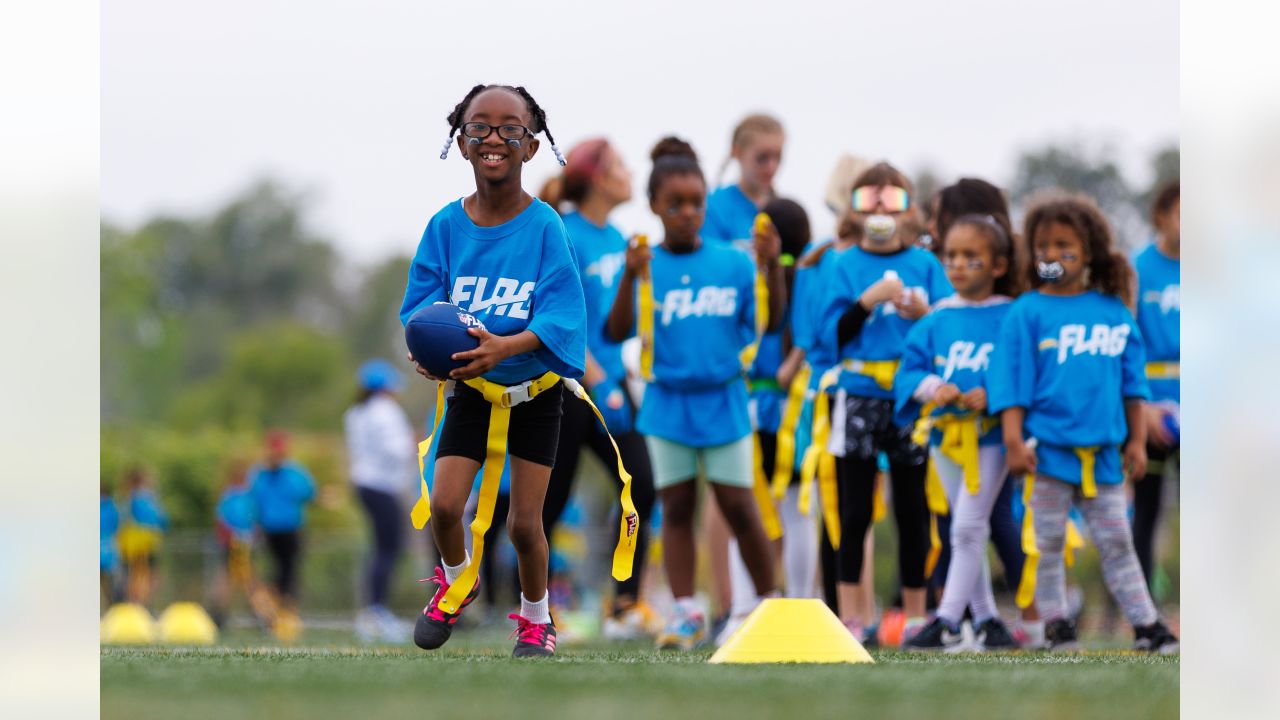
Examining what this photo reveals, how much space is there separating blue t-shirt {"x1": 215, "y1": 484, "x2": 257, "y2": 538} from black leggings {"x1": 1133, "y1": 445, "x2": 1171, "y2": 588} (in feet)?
38.8

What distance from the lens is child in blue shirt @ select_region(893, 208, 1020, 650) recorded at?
810cm

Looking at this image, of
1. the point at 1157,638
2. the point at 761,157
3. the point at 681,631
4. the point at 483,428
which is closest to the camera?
the point at 483,428

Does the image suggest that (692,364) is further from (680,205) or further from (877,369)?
(877,369)

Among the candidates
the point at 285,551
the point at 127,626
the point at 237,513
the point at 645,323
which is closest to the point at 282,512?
the point at 285,551

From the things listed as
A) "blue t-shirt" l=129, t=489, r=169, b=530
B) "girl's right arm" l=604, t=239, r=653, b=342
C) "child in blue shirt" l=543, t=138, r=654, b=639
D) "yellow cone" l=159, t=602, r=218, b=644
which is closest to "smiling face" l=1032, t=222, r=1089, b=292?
"girl's right arm" l=604, t=239, r=653, b=342

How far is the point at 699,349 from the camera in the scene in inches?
328

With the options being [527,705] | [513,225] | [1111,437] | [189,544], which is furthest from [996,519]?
[189,544]

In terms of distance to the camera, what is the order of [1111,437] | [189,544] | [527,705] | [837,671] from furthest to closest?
1. [189,544]
2. [1111,437]
3. [837,671]
4. [527,705]

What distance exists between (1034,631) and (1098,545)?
2.98ft

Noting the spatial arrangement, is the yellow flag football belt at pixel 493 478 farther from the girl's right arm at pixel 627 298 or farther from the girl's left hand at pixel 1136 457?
the girl's left hand at pixel 1136 457
